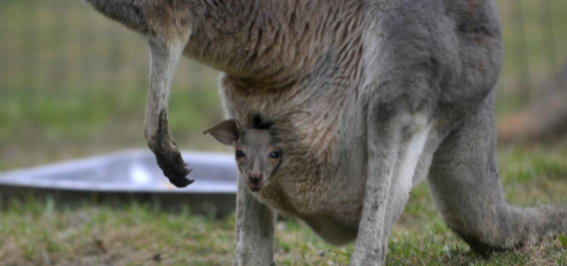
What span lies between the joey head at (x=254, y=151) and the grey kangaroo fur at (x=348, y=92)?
0.15ft

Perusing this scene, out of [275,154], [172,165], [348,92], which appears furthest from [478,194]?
[172,165]

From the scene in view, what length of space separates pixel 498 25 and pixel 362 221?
102 cm

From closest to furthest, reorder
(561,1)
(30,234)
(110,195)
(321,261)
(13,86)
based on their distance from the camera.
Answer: (321,261), (30,234), (110,195), (13,86), (561,1)

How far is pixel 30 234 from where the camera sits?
502cm

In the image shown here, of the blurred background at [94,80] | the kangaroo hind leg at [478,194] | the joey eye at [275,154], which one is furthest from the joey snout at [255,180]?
the blurred background at [94,80]

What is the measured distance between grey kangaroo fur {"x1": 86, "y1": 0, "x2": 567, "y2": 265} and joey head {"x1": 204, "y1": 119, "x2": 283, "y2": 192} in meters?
0.05

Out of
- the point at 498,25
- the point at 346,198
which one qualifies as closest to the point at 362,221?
the point at 346,198

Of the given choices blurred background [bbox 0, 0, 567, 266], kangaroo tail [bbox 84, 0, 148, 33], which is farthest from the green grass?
kangaroo tail [bbox 84, 0, 148, 33]

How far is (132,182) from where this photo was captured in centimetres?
648

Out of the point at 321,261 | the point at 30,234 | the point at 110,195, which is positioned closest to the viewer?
the point at 321,261

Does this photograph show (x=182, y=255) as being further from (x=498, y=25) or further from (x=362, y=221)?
(x=498, y=25)

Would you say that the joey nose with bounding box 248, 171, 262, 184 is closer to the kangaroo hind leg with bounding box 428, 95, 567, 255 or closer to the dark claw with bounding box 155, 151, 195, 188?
the dark claw with bounding box 155, 151, 195, 188

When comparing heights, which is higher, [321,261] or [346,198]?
A: [346,198]

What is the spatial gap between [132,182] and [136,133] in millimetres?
2745
